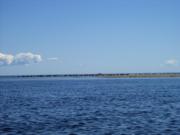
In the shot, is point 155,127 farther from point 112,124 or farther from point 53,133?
point 53,133

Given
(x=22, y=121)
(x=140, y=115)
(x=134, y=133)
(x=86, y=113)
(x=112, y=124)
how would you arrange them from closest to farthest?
1. (x=134, y=133)
2. (x=112, y=124)
3. (x=22, y=121)
4. (x=140, y=115)
5. (x=86, y=113)

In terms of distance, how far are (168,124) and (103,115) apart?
8.44 m

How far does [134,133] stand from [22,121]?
11.4 m

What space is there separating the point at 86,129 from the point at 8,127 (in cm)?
640

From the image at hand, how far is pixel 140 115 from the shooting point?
3659 centimetres

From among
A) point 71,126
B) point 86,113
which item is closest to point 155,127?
point 71,126

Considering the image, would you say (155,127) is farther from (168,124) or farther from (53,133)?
(53,133)

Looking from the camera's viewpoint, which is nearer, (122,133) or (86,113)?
(122,133)

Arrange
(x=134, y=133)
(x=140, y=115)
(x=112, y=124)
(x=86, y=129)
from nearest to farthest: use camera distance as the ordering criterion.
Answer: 1. (x=134, y=133)
2. (x=86, y=129)
3. (x=112, y=124)
4. (x=140, y=115)

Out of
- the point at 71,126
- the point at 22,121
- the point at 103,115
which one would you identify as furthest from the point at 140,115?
the point at 22,121

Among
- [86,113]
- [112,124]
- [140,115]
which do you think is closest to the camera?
[112,124]

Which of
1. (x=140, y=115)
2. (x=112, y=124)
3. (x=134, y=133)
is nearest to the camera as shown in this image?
(x=134, y=133)

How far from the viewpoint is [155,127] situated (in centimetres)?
2928

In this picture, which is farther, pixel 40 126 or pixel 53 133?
pixel 40 126
